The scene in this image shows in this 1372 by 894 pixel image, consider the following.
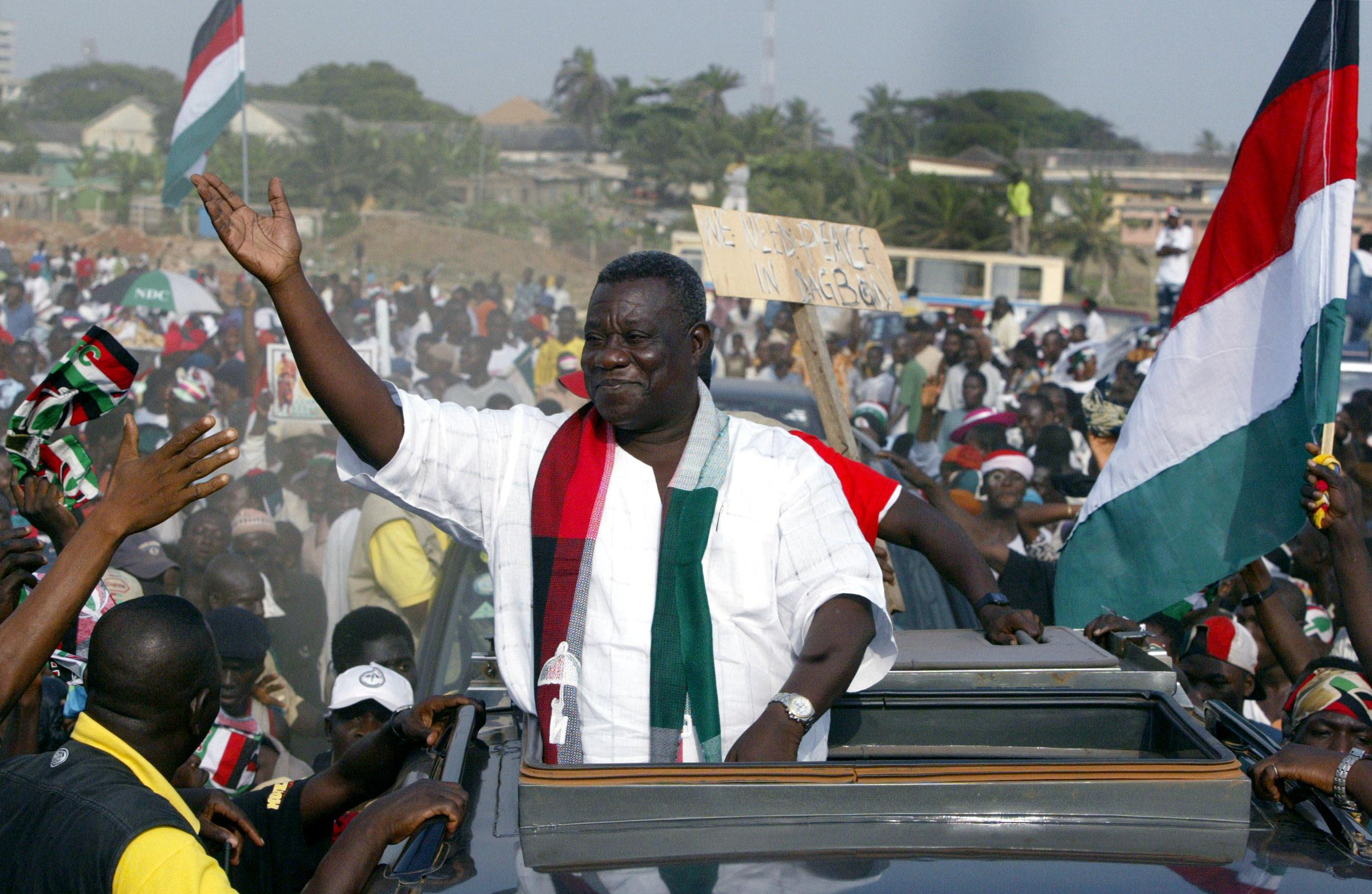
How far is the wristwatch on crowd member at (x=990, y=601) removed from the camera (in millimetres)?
3359

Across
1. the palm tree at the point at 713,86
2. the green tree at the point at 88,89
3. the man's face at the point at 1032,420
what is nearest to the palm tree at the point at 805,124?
the palm tree at the point at 713,86

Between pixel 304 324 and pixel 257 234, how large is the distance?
0.18 m

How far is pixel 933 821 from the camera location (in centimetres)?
205

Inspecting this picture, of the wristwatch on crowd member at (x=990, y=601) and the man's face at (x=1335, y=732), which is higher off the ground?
the wristwatch on crowd member at (x=990, y=601)

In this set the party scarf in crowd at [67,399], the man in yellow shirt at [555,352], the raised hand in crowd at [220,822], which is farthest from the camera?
the man in yellow shirt at [555,352]

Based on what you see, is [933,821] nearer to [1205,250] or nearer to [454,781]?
[454,781]

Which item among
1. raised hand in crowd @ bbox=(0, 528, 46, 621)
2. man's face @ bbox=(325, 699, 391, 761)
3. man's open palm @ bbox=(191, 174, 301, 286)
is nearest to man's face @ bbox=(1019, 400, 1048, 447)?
man's face @ bbox=(325, 699, 391, 761)

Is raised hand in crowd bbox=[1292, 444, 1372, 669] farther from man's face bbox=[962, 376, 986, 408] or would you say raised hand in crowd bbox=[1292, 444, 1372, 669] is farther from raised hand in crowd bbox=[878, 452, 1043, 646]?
man's face bbox=[962, 376, 986, 408]

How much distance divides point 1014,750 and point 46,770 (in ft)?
5.84

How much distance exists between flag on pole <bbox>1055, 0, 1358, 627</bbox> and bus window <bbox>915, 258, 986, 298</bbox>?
73.0 ft

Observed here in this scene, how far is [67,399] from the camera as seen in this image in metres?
2.94

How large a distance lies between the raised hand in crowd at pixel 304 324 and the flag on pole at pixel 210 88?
990cm

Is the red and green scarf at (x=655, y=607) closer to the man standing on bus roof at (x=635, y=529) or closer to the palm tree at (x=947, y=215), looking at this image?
the man standing on bus roof at (x=635, y=529)

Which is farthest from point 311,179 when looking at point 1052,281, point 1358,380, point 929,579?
point 929,579
